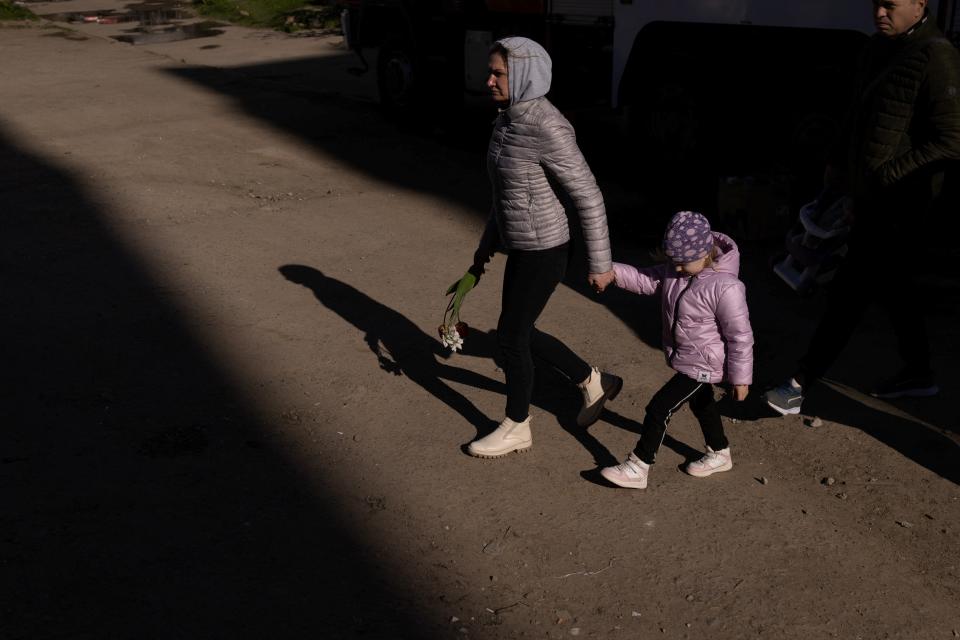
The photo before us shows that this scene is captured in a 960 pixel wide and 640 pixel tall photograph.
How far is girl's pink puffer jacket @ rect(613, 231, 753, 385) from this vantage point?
4293 mm

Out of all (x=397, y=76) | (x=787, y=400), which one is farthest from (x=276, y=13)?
(x=787, y=400)

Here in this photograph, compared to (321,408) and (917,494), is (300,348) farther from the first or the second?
(917,494)

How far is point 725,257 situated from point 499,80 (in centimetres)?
114

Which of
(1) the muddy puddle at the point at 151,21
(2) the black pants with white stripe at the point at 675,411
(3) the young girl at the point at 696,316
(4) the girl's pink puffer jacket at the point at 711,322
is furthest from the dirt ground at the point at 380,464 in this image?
(1) the muddy puddle at the point at 151,21

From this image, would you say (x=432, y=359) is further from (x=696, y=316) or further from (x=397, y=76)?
(x=397, y=76)

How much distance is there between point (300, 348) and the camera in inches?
245

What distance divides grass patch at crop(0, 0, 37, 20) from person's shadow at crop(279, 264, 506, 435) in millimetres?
16223

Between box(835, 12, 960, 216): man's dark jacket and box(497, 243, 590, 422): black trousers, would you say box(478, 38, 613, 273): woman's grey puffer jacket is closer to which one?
box(497, 243, 590, 422): black trousers

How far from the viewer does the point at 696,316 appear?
4348 mm

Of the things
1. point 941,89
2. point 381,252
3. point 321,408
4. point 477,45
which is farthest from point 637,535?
point 477,45

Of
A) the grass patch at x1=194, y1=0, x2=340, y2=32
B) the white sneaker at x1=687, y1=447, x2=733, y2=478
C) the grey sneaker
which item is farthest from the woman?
the grass patch at x1=194, y1=0, x2=340, y2=32

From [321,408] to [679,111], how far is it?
4.80 m

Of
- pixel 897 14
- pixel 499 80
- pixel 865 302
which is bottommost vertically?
pixel 865 302

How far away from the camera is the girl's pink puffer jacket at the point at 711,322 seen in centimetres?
429
